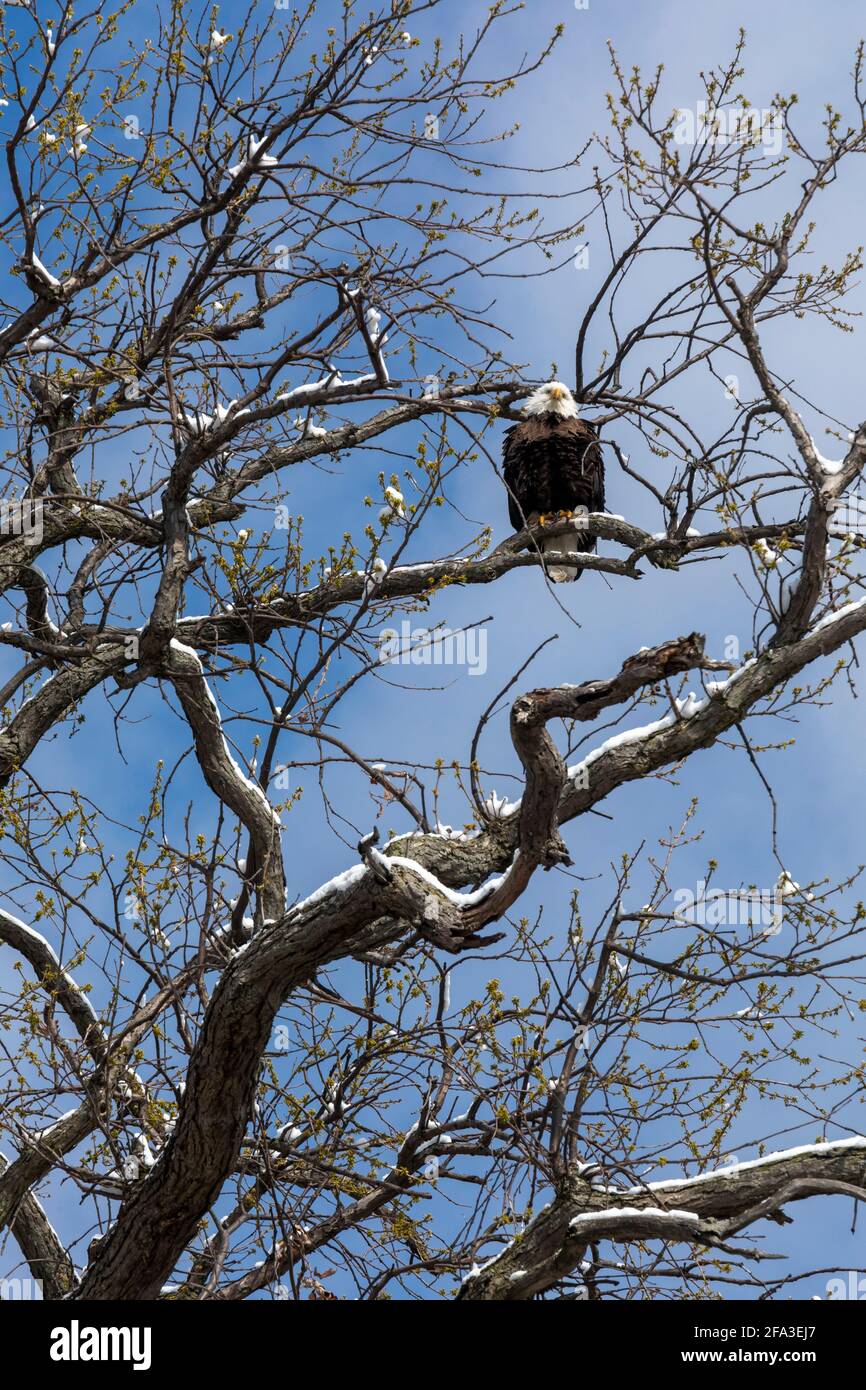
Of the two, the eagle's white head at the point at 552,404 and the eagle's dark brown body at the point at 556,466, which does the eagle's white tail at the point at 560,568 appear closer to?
the eagle's dark brown body at the point at 556,466

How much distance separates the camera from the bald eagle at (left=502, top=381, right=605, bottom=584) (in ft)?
29.9

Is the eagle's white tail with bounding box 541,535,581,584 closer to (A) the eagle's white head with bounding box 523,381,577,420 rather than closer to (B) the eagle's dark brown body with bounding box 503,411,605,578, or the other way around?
(B) the eagle's dark brown body with bounding box 503,411,605,578

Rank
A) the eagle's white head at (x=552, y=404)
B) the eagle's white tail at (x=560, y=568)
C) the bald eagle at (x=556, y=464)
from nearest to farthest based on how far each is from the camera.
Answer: the eagle's white tail at (x=560, y=568) < the eagle's white head at (x=552, y=404) < the bald eagle at (x=556, y=464)

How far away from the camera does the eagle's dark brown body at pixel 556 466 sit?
9289mm

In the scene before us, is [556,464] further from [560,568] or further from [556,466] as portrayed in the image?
[560,568]

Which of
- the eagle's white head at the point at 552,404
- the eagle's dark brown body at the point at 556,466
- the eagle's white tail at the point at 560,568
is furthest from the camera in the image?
the eagle's dark brown body at the point at 556,466

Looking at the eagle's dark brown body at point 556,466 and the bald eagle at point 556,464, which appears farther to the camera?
the eagle's dark brown body at point 556,466

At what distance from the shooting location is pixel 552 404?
9125mm

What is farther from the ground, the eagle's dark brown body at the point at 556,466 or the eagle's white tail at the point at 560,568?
the eagle's dark brown body at the point at 556,466

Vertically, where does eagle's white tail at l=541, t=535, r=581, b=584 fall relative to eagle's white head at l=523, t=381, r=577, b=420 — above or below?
below

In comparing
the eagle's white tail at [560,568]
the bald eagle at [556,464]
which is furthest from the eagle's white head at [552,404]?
the eagle's white tail at [560,568]

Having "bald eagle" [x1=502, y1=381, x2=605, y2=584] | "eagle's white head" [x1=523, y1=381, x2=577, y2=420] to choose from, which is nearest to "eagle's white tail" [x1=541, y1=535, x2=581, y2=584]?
"bald eagle" [x1=502, y1=381, x2=605, y2=584]

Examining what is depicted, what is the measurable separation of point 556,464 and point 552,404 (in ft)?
1.32
